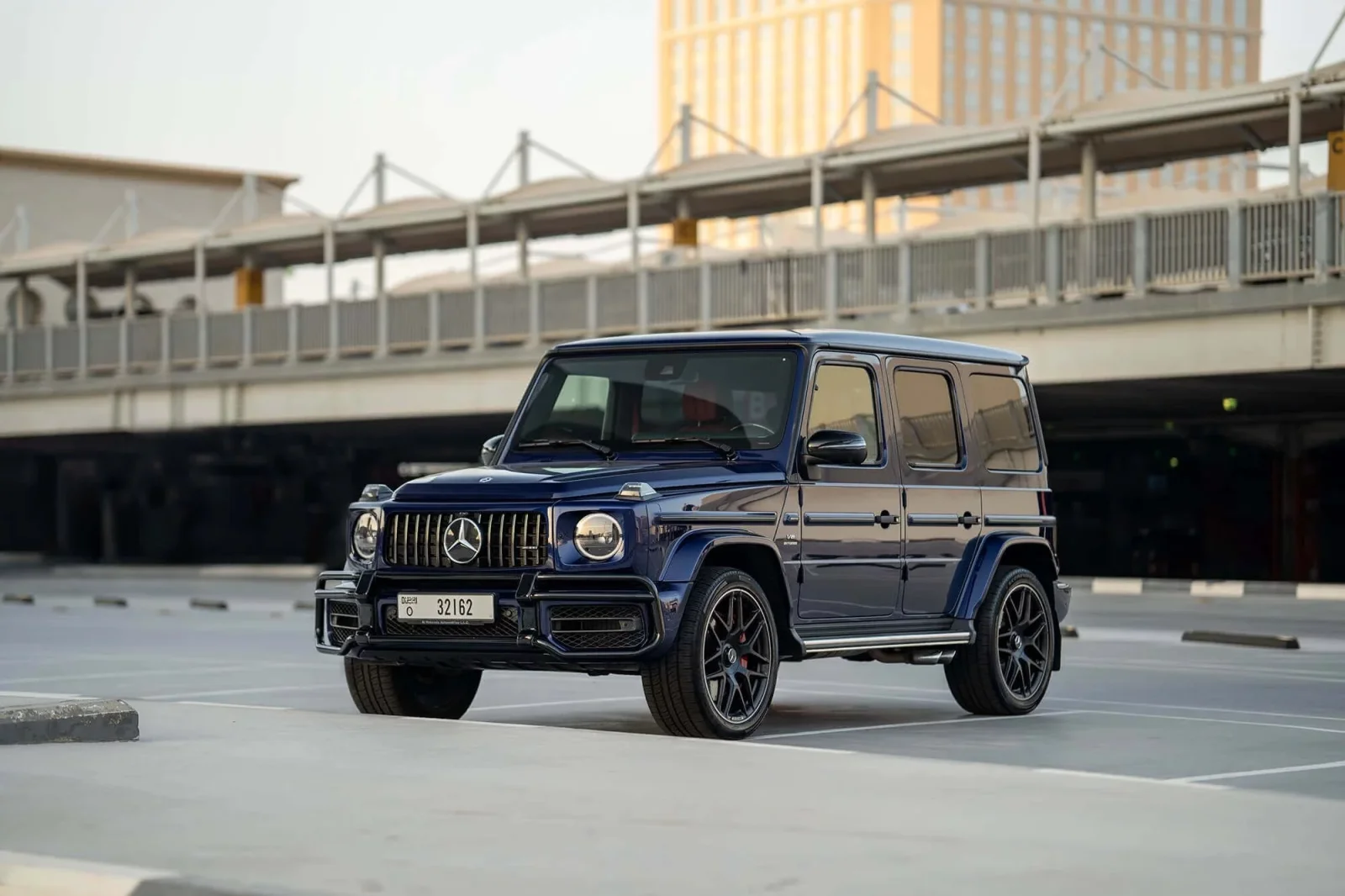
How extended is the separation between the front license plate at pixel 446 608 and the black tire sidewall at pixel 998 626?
3.19m

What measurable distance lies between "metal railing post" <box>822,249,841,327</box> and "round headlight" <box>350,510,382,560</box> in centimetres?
2165

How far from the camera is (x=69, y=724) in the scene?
32.1 ft

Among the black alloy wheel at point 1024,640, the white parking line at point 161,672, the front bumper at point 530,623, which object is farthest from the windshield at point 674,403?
the white parking line at point 161,672

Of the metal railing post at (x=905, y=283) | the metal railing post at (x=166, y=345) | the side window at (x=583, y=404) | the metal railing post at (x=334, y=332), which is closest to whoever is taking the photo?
the side window at (x=583, y=404)

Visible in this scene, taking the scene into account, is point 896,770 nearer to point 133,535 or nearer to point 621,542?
point 621,542

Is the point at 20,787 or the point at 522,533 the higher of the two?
the point at 522,533

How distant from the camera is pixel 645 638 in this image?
10.5 m

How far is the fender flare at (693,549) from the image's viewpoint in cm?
1061

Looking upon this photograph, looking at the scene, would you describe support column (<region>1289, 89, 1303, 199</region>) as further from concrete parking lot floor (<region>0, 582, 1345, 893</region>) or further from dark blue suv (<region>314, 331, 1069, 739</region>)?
dark blue suv (<region>314, 331, 1069, 739</region>)

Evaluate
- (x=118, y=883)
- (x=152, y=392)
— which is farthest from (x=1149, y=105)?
(x=118, y=883)

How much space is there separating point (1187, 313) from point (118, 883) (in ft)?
77.5

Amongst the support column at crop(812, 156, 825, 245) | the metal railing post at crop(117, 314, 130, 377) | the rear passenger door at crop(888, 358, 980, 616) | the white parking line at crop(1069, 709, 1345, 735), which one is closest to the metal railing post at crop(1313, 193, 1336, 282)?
the support column at crop(812, 156, 825, 245)

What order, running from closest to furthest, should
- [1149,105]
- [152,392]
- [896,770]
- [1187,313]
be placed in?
1. [896,770]
2. [1187,313]
3. [1149,105]
4. [152,392]

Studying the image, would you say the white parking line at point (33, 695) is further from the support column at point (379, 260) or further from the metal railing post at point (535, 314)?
the support column at point (379, 260)
